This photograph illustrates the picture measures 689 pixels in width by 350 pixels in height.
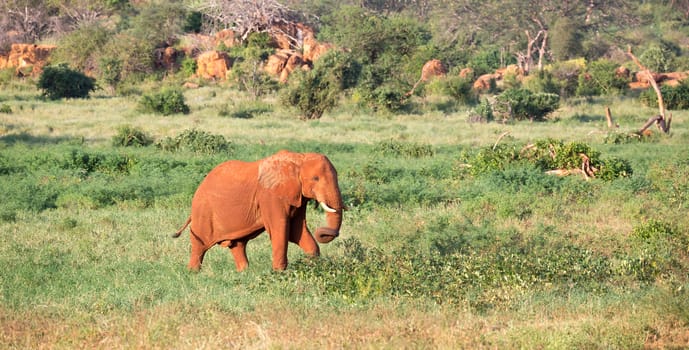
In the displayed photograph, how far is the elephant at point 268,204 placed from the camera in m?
8.43

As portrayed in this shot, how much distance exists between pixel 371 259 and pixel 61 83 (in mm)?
26371

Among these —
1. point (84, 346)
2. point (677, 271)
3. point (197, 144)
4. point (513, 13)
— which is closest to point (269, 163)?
point (84, 346)

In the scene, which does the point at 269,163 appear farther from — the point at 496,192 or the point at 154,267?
the point at 496,192

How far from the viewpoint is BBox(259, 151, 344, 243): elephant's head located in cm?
838

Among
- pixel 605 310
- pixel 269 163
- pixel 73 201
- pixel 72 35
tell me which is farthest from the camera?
pixel 72 35

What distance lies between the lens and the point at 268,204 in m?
8.77

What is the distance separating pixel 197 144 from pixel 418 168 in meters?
5.18

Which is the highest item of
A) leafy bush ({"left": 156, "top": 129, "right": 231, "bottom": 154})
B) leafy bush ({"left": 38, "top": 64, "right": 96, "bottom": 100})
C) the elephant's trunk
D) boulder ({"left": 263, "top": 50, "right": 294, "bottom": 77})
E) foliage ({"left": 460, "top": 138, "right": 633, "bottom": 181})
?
the elephant's trunk

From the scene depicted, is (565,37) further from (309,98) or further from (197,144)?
(197,144)

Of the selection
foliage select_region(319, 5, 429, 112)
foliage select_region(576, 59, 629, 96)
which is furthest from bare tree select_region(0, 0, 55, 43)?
foliage select_region(576, 59, 629, 96)

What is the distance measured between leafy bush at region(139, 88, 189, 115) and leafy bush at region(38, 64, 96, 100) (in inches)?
224

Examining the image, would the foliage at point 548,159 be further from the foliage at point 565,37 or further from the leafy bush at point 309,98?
the foliage at point 565,37

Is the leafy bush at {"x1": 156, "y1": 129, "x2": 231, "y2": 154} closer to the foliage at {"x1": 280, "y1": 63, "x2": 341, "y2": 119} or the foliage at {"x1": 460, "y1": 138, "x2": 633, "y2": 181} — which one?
the foliage at {"x1": 460, "y1": 138, "x2": 633, "y2": 181}

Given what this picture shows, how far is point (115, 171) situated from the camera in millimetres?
17406
